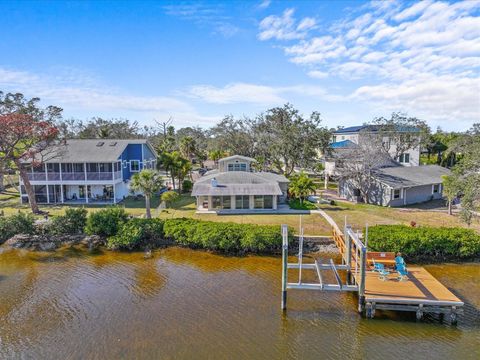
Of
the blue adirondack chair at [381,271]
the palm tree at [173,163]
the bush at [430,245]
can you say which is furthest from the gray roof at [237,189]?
the blue adirondack chair at [381,271]

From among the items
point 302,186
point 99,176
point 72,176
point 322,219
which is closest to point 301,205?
point 302,186

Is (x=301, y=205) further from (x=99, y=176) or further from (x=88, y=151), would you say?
(x=88, y=151)

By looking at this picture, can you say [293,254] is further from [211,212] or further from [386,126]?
[386,126]

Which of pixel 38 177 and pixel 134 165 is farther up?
pixel 134 165

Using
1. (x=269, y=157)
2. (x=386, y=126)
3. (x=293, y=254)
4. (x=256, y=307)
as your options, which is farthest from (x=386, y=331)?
(x=386, y=126)

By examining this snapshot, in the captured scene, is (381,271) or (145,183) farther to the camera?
(145,183)

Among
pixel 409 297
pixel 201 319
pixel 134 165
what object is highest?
pixel 134 165

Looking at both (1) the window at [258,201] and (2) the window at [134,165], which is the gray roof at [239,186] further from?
Result: (2) the window at [134,165]
